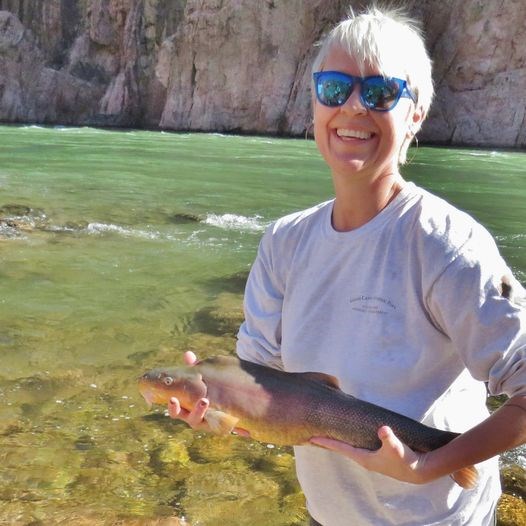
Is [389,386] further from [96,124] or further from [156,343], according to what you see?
[96,124]

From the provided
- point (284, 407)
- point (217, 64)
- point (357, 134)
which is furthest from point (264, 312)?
point (217, 64)

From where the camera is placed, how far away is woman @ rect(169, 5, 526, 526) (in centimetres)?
142

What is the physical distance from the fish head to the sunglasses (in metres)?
0.75

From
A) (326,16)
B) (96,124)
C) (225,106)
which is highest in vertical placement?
(326,16)

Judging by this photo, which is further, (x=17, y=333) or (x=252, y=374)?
(x=17, y=333)

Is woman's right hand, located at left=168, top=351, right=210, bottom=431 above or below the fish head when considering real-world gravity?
below

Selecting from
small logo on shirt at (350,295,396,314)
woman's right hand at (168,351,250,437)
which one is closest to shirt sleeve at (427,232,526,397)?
small logo on shirt at (350,295,396,314)

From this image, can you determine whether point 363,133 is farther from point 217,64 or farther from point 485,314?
point 217,64

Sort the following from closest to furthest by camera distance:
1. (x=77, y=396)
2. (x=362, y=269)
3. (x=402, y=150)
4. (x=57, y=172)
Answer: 1. (x=362, y=269)
2. (x=402, y=150)
3. (x=77, y=396)
4. (x=57, y=172)

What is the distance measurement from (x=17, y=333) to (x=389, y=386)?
501 centimetres

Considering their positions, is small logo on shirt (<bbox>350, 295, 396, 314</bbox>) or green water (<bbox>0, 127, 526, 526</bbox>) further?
green water (<bbox>0, 127, 526, 526</bbox>)

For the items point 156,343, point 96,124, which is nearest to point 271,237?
point 156,343

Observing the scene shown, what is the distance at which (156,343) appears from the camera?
19.3ft

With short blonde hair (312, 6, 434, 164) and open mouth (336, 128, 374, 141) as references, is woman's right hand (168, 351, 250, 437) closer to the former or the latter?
open mouth (336, 128, 374, 141)
